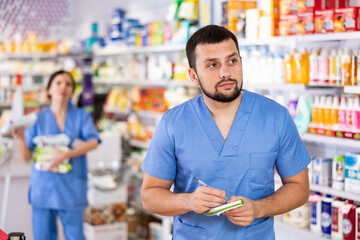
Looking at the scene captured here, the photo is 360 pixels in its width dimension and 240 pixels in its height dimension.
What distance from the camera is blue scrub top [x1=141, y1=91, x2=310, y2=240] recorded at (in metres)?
2.13

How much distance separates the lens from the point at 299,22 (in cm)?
383

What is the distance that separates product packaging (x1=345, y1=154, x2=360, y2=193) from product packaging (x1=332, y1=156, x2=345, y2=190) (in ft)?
0.24

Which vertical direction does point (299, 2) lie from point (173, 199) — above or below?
above

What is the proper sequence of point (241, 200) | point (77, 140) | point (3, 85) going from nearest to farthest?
1. point (241, 200)
2. point (77, 140)
3. point (3, 85)

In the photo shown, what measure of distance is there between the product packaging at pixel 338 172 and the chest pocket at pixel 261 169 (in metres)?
1.69

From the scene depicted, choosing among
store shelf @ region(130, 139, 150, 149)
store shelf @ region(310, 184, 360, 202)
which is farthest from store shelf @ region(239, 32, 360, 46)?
store shelf @ region(130, 139, 150, 149)

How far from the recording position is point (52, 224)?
4078 millimetres

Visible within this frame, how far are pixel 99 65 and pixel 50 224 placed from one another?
14.1 feet

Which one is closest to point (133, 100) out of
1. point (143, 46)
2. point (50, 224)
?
point (143, 46)

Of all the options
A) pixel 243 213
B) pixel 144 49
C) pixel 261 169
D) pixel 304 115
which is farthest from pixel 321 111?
pixel 144 49

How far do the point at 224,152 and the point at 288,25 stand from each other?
214cm

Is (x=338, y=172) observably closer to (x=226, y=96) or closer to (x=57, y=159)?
(x=226, y=96)

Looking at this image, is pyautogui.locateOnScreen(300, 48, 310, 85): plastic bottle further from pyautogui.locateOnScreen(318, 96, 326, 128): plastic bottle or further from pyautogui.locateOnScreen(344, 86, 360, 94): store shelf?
pyautogui.locateOnScreen(344, 86, 360, 94): store shelf

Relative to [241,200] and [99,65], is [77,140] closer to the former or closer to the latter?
[241,200]
